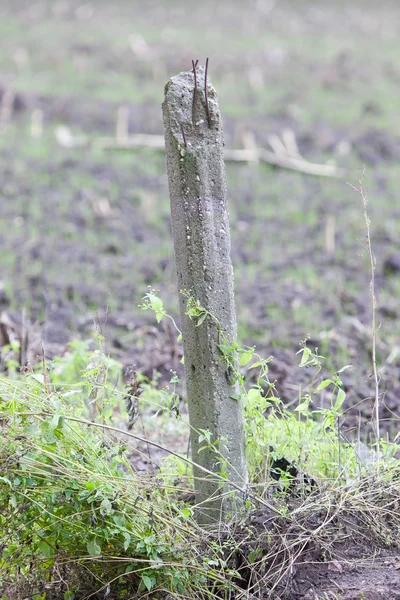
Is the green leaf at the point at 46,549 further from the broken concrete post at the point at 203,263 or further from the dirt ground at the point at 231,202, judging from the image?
the dirt ground at the point at 231,202

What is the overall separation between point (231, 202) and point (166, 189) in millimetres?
841

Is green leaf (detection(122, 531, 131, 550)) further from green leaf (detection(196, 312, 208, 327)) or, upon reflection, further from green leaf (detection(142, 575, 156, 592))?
green leaf (detection(196, 312, 208, 327))

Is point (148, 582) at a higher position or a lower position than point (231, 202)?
lower

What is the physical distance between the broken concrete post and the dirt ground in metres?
0.36

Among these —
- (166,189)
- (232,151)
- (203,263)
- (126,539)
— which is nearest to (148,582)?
(126,539)

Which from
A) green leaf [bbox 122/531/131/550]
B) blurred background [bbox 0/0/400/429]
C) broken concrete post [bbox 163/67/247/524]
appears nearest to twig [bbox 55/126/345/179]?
blurred background [bbox 0/0/400/429]

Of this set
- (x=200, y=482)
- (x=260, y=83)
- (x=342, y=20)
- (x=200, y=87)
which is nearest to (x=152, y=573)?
(x=200, y=482)

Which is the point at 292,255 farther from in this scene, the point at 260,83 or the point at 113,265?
the point at 260,83

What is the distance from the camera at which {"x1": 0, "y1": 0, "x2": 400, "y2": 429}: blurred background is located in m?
5.57

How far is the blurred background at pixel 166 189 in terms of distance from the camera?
557 cm

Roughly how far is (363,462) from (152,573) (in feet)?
3.21

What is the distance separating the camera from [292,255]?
737 centimetres

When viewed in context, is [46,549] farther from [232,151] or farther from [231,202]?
[232,151]

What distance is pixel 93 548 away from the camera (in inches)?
82.9
